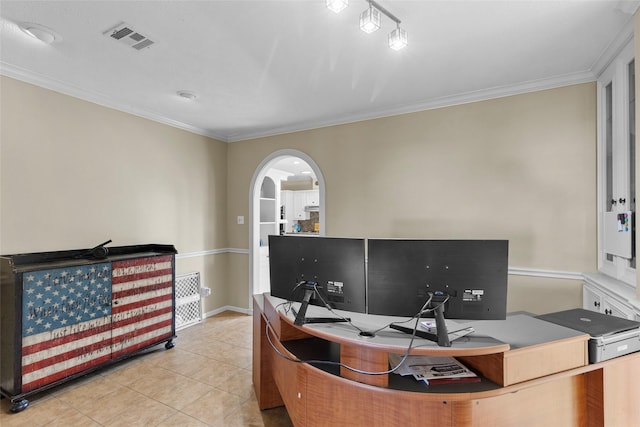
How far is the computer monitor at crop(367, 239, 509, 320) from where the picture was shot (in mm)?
1533

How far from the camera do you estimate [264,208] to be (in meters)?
5.34

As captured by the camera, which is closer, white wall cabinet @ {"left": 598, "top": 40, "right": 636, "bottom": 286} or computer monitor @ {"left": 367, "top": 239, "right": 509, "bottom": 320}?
computer monitor @ {"left": 367, "top": 239, "right": 509, "bottom": 320}

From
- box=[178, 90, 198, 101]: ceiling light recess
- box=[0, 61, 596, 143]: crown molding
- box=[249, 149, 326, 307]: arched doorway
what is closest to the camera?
box=[0, 61, 596, 143]: crown molding

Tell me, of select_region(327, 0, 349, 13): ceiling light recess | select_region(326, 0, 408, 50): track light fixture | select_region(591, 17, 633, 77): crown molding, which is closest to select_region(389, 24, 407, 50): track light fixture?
select_region(326, 0, 408, 50): track light fixture

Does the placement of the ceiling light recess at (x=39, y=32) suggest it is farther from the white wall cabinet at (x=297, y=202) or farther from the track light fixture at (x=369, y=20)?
the white wall cabinet at (x=297, y=202)

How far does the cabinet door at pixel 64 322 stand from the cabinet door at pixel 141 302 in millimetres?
96

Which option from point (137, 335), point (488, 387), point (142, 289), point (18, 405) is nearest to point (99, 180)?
point (142, 289)

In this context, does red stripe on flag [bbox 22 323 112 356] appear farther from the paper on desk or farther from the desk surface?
the paper on desk

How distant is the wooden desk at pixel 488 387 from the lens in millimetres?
1381

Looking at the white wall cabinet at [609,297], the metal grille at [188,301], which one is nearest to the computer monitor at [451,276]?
the white wall cabinet at [609,297]

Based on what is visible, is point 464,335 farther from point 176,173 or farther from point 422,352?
point 176,173

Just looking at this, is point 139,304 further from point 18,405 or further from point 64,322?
point 18,405

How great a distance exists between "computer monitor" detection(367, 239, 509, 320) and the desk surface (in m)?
0.11

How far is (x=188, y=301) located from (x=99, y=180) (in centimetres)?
189
